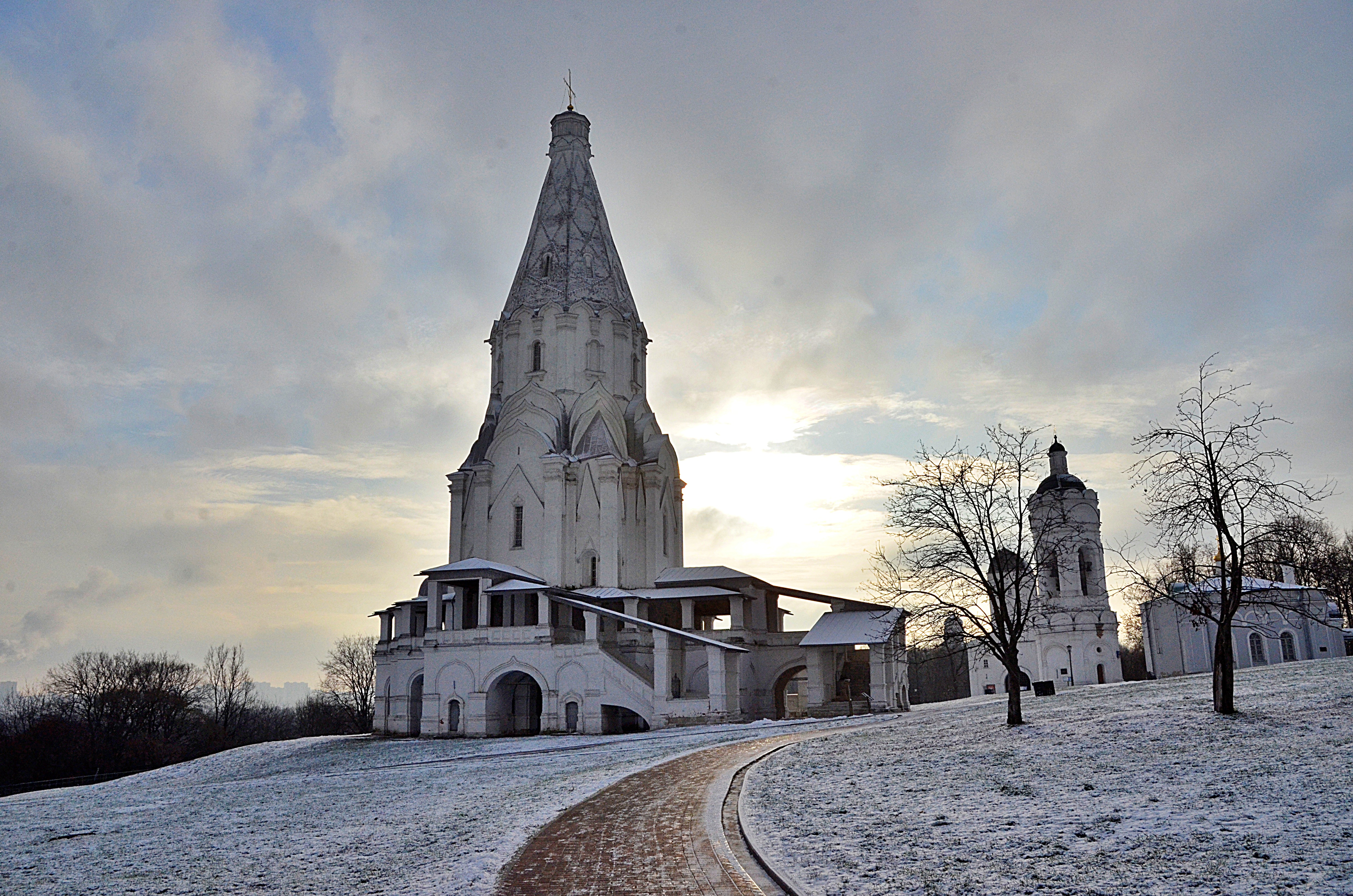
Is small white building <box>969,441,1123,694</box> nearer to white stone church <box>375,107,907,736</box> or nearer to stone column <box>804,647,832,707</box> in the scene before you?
white stone church <box>375,107,907,736</box>

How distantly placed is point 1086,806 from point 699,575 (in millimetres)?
33407

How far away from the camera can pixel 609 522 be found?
46.5 metres

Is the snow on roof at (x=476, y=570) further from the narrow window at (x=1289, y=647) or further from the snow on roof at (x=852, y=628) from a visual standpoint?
the narrow window at (x=1289, y=647)

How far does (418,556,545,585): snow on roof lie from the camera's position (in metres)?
38.9

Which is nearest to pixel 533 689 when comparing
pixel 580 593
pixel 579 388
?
pixel 580 593

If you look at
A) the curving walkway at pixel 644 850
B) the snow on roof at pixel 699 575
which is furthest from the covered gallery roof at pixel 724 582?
the curving walkway at pixel 644 850

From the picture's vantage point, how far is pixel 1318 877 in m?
7.39

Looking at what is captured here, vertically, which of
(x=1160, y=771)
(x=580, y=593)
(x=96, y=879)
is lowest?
(x=96, y=879)

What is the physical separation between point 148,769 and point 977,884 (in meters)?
60.0

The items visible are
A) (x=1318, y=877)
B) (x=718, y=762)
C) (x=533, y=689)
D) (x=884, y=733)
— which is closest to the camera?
(x=1318, y=877)

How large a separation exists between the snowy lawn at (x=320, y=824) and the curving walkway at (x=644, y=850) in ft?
1.22

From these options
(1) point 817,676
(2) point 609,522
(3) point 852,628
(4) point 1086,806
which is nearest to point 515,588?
(2) point 609,522

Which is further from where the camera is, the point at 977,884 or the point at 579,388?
the point at 579,388

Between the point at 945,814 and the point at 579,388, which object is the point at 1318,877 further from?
the point at 579,388
